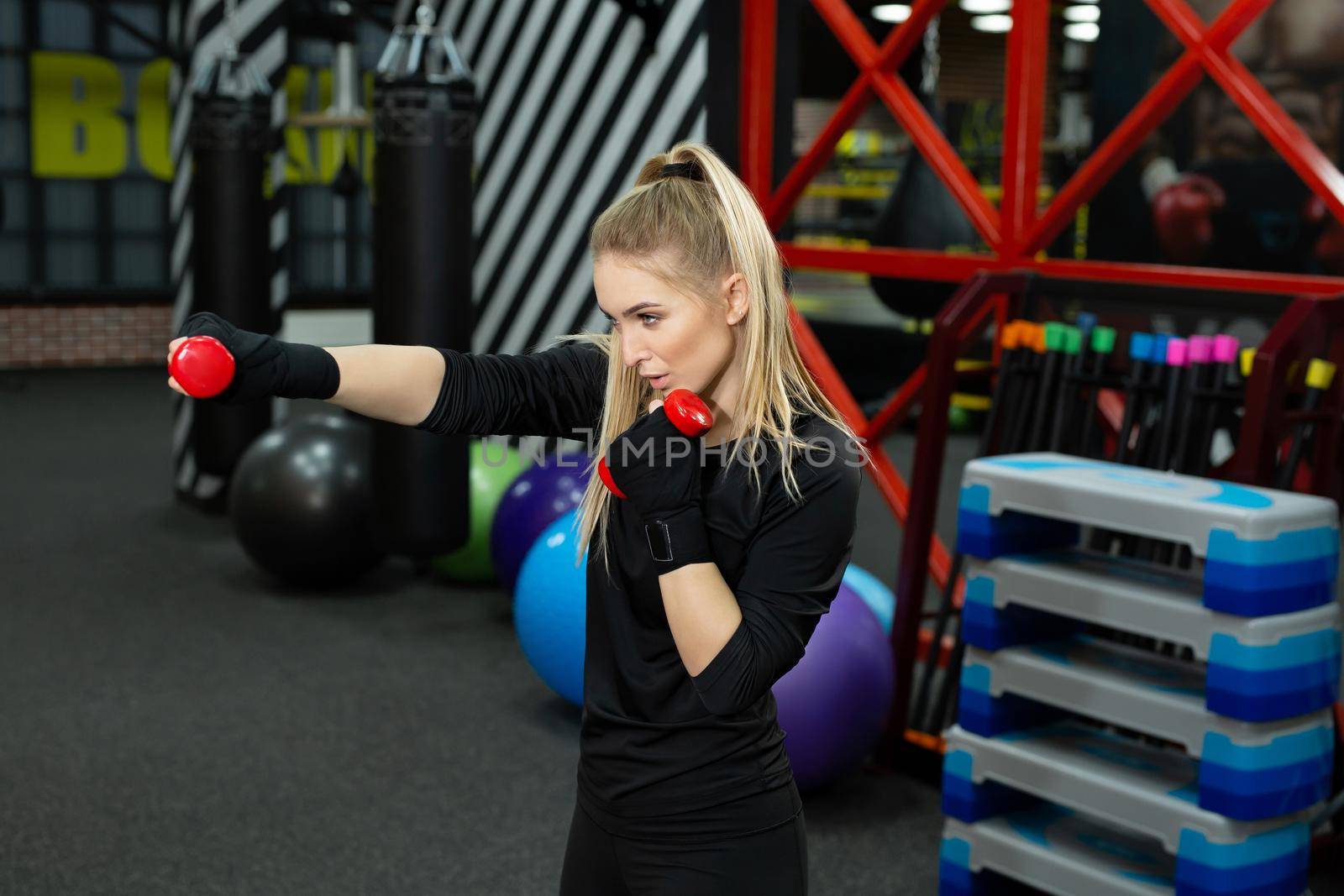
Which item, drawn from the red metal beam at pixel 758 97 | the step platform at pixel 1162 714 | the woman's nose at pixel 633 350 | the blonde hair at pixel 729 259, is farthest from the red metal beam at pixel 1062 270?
the woman's nose at pixel 633 350

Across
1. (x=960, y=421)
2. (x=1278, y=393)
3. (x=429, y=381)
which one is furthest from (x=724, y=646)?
(x=960, y=421)

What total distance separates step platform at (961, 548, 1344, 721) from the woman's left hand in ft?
4.31

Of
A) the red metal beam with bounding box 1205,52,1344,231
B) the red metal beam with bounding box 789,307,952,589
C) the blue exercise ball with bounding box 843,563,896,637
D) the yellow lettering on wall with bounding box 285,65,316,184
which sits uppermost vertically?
the yellow lettering on wall with bounding box 285,65,316,184

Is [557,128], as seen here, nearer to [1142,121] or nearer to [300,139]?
[1142,121]

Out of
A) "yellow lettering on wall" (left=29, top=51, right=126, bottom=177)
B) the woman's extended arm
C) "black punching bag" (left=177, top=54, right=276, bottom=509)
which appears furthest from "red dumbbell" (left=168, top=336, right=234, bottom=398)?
"yellow lettering on wall" (left=29, top=51, right=126, bottom=177)

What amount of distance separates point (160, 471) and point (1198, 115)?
5685mm

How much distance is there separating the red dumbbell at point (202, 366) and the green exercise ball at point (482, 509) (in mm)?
3392

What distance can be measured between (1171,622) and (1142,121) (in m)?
1.36

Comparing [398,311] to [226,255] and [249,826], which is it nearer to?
[249,826]

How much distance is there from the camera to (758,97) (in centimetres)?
415

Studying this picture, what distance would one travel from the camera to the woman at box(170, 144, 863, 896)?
115cm

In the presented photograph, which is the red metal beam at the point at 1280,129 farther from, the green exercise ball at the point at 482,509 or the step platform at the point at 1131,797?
the green exercise ball at the point at 482,509

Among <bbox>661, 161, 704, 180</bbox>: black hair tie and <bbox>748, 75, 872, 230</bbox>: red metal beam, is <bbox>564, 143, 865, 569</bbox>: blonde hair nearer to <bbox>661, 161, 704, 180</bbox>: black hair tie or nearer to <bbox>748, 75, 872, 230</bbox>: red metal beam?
<bbox>661, 161, 704, 180</bbox>: black hair tie

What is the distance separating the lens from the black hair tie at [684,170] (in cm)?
125
